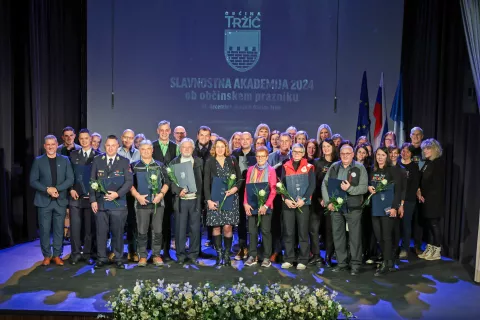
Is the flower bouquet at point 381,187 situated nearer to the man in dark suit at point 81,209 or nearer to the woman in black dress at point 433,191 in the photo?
the woman in black dress at point 433,191

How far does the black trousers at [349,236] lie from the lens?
5680 millimetres

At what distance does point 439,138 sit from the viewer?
7.12m

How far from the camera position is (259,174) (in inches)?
229

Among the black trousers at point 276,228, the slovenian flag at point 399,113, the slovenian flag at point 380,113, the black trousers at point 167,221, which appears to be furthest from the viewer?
the slovenian flag at point 380,113

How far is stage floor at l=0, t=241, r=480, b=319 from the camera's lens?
4562 mm

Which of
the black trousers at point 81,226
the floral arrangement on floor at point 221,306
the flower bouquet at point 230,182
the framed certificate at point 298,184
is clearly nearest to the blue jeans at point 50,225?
the black trousers at point 81,226

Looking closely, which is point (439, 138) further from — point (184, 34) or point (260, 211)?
point (184, 34)

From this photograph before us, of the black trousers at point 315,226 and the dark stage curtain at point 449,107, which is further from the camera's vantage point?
the dark stage curtain at point 449,107

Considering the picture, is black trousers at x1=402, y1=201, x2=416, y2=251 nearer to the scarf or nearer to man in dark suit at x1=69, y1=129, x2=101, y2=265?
the scarf

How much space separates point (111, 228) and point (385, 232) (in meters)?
2.98

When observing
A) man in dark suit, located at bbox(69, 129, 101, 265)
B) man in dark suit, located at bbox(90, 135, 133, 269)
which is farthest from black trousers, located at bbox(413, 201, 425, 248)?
man in dark suit, located at bbox(69, 129, 101, 265)

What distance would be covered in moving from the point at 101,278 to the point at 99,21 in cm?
475

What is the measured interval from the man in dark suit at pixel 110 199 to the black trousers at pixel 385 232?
2.72 m

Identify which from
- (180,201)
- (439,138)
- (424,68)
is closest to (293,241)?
(180,201)
